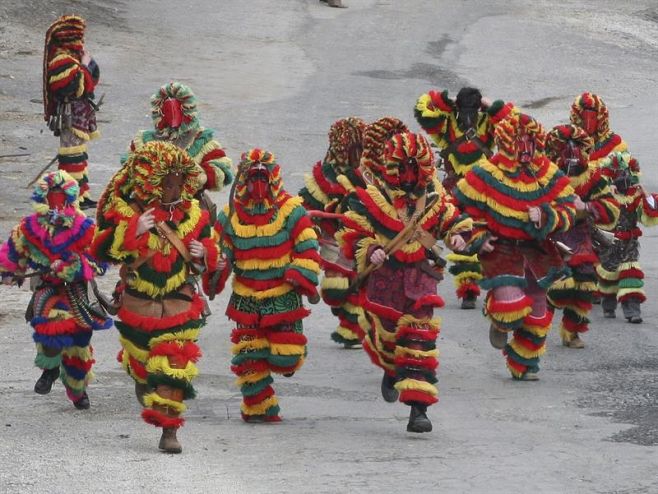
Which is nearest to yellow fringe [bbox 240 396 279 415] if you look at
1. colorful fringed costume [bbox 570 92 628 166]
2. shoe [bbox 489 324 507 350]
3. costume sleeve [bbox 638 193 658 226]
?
shoe [bbox 489 324 507 350]

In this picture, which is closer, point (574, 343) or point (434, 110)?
point (574, 343)

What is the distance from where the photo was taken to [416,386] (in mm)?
10562

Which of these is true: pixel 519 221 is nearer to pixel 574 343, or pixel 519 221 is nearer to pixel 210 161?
pixel 574 343

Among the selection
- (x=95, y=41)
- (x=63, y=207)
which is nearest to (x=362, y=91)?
(x=95, y=41)

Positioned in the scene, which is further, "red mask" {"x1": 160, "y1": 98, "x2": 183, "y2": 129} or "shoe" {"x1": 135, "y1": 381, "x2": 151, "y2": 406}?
"red mask" {"x1": 160, "y1": 98, "x2": 183, "y2": 129}

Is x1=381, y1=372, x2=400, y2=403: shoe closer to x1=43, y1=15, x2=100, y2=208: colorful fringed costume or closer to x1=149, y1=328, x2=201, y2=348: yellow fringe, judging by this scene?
x1=149, y1=328, x2=201, y2=348: yellow fringe

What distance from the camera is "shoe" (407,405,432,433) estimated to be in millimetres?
10539

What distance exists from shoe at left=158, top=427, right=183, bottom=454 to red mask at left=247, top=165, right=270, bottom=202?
1747 mm

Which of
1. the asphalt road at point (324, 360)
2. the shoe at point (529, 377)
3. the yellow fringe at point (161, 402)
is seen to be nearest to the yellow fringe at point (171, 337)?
the yellow fringe at point (161, 402)

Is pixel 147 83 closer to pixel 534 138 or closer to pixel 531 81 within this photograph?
pixel 531 81

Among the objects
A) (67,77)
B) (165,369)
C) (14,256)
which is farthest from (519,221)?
(67,77)

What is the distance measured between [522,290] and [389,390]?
59.5 inches

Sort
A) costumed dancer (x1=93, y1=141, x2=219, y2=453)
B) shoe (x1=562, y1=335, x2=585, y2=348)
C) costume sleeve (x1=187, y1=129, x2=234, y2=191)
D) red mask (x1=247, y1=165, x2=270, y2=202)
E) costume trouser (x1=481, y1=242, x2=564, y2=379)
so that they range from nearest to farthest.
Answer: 1. costumed dancer (x1=93, y1=141, x2=219, y2=453)
2. red mask (x1=247, y1=165, x2=270, y2=202)
3. costume trouser (x1=481, y1=242, x2=564, y2=379)
4. costume sleeve (x1=187, y1=129, x2=234, y2=191)
5. shoe (x1=562, y1=335, x2=585, y2=348)

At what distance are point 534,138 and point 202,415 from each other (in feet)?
10.5
